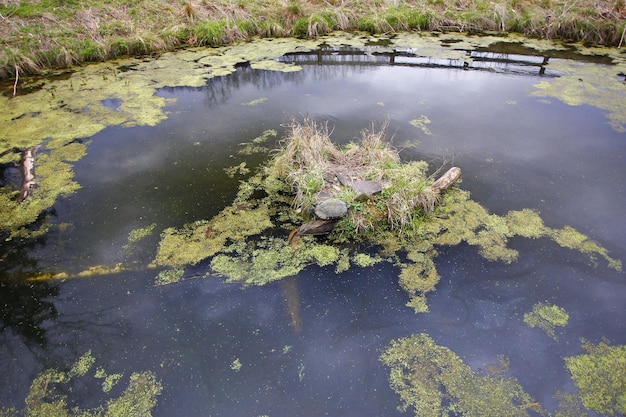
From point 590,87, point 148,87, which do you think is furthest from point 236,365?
point 590,87

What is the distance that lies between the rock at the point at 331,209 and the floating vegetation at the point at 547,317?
1.50m

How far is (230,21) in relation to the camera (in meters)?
8.00

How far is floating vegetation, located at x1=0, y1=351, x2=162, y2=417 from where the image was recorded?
7.09 feet

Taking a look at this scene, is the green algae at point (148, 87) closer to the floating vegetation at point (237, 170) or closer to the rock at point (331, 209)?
the floating vegetation at point (237, 170)

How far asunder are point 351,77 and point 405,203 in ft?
12.0

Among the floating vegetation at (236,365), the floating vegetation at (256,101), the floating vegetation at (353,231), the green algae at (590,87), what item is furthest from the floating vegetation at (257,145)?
the green algae at (590,87)

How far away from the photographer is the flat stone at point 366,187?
3456mm

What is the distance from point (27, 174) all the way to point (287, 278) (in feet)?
10.1

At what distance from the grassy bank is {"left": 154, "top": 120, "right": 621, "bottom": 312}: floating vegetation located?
509cm

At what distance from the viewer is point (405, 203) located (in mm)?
3330

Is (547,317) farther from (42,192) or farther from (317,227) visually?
(42,192)

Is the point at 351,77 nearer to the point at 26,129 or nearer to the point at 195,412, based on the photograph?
the point at 26,129

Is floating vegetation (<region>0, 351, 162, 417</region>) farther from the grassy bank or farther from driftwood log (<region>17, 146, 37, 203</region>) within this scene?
the grassy bank

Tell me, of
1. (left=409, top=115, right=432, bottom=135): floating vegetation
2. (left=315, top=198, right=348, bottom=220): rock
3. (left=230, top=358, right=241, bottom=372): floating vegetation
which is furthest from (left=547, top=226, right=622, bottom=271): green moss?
(left=230, top=358, right=241, bottom=372): floating vegetation
